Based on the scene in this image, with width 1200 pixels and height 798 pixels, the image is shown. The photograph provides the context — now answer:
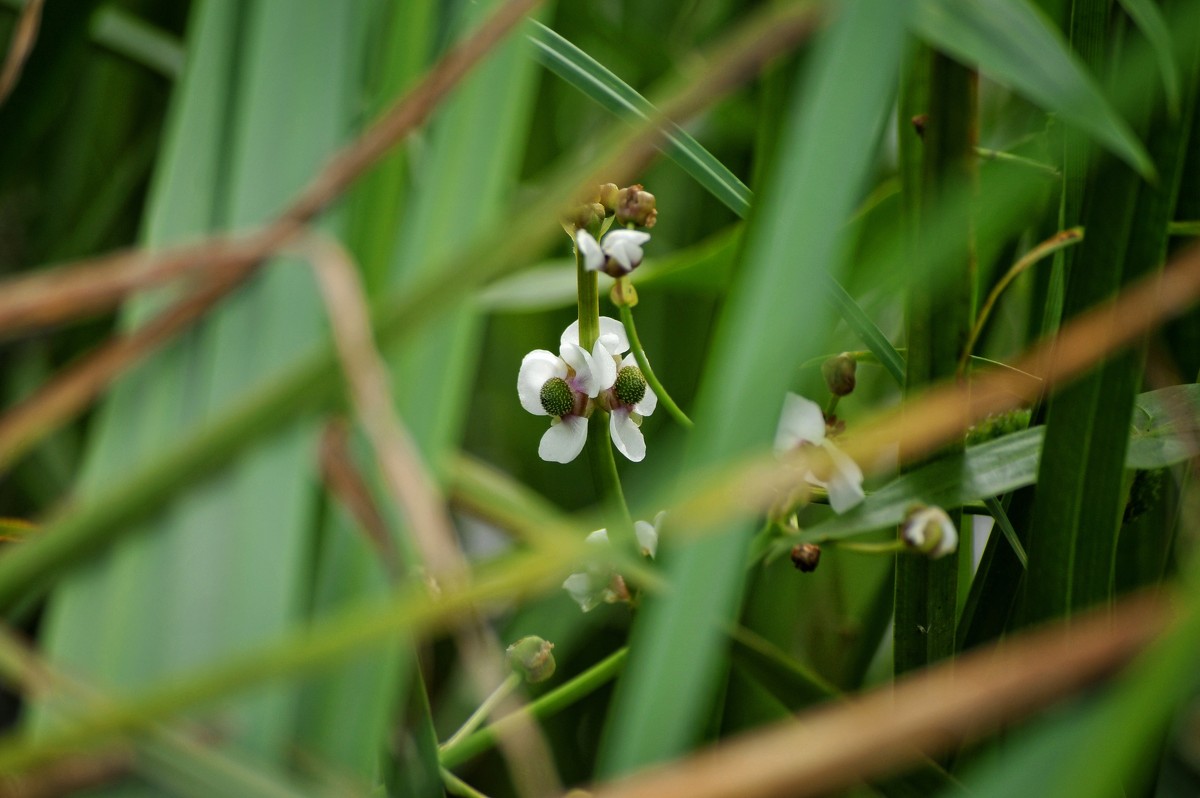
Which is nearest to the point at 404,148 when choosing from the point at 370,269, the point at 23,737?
the point at 370,269

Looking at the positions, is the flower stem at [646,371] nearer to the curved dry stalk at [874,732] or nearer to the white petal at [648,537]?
the white petal at [648,537]

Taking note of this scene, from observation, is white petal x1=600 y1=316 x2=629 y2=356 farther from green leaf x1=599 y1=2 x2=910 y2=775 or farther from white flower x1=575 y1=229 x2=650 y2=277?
green leaf x1=599 y1=2 x2=910 y2=775

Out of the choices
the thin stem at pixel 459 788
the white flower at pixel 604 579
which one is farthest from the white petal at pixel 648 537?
the thin stem at pixel 459 788

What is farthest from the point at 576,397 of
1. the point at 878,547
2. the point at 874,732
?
the point at 874,732

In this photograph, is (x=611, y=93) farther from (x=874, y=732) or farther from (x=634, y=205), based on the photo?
(x=874, y=732)

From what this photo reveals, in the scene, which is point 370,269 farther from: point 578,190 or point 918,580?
point 918,580
